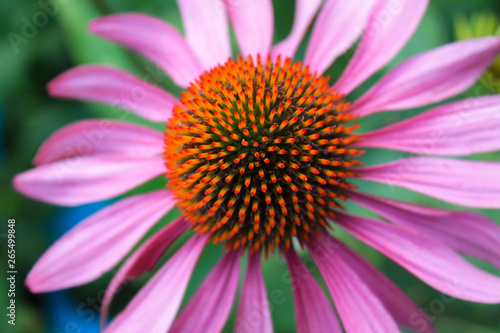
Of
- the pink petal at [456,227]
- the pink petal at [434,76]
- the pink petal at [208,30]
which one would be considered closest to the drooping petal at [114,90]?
the pink petal at [208,30]

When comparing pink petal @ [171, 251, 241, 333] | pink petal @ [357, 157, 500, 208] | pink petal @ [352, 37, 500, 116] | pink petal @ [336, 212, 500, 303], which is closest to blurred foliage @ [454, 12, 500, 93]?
pink petal @ [352, 37, 500, 116]

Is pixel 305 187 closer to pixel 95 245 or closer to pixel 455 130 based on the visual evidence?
pixel 455 130

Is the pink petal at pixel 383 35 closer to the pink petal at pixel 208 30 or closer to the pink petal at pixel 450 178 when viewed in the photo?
the pink petal at pixel 450 178

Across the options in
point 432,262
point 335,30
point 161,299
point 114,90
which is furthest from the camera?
point 114,90

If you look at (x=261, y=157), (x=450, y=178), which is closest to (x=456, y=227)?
(x=450, y=178)

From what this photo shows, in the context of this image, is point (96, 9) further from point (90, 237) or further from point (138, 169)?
point (90, 237)

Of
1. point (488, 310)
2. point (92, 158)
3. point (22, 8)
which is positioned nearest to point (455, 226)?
point (488, 310)
